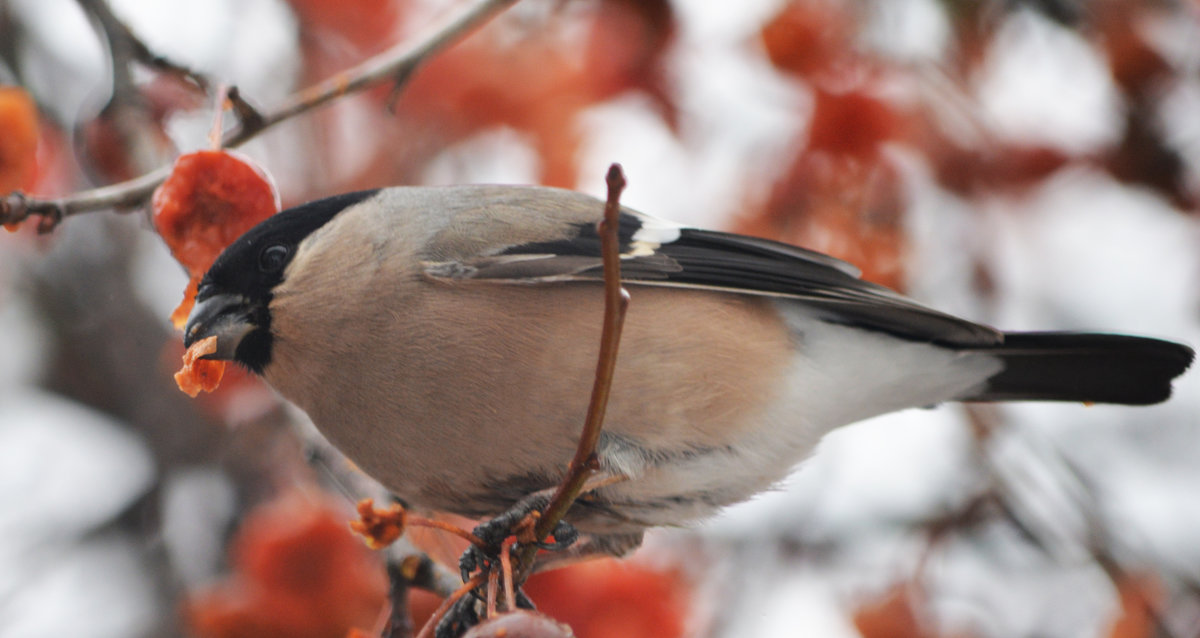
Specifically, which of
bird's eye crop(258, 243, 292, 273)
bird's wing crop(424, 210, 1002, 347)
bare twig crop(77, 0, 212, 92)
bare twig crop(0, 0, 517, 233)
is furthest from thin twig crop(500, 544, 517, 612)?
bare twig crop(77, 0, 212, 92)

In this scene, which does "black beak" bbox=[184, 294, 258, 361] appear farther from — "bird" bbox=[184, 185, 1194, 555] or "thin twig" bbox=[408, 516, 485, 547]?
"thin twig" bbox=[408, 516, 485, 547]

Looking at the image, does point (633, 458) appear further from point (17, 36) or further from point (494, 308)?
point (17, 36)

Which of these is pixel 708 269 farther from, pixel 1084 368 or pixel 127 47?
pixel 127 47

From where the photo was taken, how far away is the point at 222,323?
2422 millimetres

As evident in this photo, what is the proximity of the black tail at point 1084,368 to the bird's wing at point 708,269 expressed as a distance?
20cm

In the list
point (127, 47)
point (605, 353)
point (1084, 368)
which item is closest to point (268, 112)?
point (127, 47)

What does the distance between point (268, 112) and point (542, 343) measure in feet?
2.78

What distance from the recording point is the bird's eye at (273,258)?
2.49 metres

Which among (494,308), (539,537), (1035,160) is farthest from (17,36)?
(1035,160)

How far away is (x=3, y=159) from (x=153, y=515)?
2368mm

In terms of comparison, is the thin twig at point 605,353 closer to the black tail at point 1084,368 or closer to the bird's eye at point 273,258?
the bird's eye at point 273,258

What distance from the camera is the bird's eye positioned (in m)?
2.49

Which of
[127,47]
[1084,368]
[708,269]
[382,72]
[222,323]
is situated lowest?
[222,323]

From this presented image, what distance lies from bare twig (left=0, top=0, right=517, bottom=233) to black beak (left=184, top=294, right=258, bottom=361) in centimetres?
26
